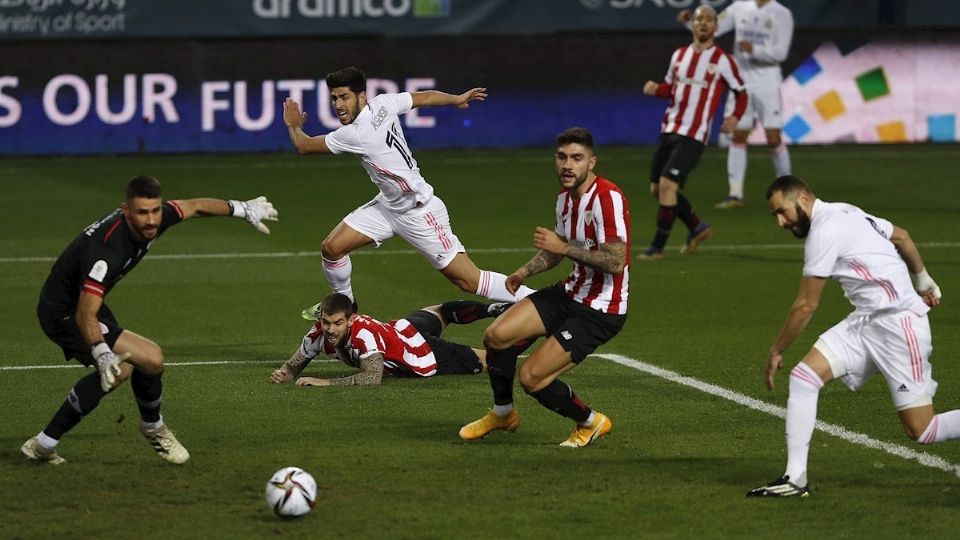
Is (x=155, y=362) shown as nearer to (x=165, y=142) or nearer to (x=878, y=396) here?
(x=878, y=396)

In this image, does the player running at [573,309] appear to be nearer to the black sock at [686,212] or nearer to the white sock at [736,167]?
the black sock at [686,212]

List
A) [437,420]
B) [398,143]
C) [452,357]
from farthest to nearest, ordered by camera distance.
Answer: [398,143], [452,357], [437,420]

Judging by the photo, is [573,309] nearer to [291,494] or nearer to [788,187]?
[788,187]

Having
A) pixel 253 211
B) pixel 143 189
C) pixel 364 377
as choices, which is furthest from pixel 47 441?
pixel 364 377

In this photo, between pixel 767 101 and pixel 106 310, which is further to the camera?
pixel 767 101

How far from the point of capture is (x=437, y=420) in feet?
34.3

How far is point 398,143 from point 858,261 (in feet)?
17.4

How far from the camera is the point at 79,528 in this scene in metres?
8.01

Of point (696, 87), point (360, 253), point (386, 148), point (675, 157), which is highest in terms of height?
point (696, 87)

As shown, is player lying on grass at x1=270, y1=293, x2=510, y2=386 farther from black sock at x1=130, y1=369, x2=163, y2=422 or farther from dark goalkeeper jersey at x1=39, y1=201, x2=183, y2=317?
dark goalkeeper jersey at x1=39, y1=201, x2=183, y2=317

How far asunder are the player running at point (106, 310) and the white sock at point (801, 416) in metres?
3.03

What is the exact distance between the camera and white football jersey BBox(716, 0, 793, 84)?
22.3 meters

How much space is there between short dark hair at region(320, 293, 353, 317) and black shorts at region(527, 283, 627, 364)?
178 cm

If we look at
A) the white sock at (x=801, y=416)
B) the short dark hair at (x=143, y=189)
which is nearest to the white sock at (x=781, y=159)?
the white sock at (x=801, y=416)
